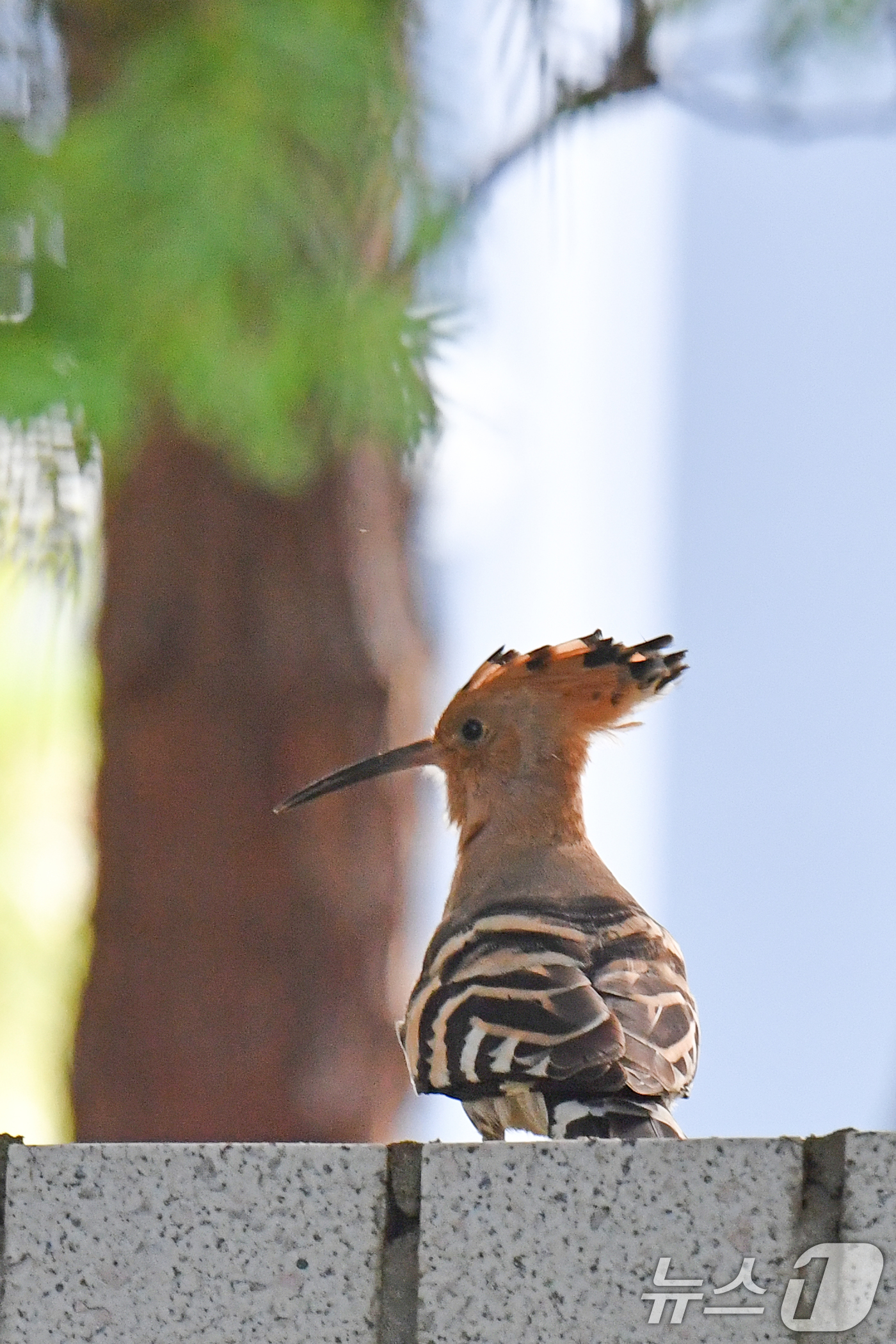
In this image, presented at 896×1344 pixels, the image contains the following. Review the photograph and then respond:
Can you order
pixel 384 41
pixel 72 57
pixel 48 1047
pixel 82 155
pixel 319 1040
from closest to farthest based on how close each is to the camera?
pixel 82 155 → pixel 384 41 → pixel 72 57 → pixel 319 1040 → pixel 48 1047

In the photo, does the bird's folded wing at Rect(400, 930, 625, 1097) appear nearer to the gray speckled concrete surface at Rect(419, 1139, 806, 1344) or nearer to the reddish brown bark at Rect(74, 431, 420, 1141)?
the gray speckled concrete surface at Rect(419, 1139, 806, 1344)

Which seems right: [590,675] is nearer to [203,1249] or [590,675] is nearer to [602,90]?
[602,90]

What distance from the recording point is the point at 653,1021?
4.82 ft

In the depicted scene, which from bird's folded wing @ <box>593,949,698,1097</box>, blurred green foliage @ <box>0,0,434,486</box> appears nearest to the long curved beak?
blurred green foliage @ <box>0,0,434,486</box>

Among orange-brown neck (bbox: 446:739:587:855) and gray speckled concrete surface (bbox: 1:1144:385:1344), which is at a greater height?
orange-brown neck (bbox: 446:739:587:855)

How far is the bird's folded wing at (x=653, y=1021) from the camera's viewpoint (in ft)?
4.60

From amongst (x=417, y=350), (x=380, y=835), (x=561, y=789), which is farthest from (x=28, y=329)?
(x=380, y=835)

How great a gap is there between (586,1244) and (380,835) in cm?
213

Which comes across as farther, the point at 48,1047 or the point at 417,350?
the point at 48,1047

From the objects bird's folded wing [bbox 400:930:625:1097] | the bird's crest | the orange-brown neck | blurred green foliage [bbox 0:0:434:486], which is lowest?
bird's folded wing [bbox 400:930:625:1097]

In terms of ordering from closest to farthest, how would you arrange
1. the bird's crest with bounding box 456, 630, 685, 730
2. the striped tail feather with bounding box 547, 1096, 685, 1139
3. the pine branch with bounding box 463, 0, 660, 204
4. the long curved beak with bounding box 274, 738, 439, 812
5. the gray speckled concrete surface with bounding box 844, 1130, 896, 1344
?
the gray speckled concrete surface with bounding box 844, 1130, 896, 1344, the striped tail feather with bounding box 547, 1096, 685, 1139, the bird's crest with bounding box 456, 630, 685, 730, the long curved beak with bounding box 274, 738, 439, 812, the pine branch with bounding box 463, 0, 660, 204

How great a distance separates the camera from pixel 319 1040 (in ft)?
9.87

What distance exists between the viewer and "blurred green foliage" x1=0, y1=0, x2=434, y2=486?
211 cm

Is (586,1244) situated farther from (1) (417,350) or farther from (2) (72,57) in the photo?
(2) (72,57)
